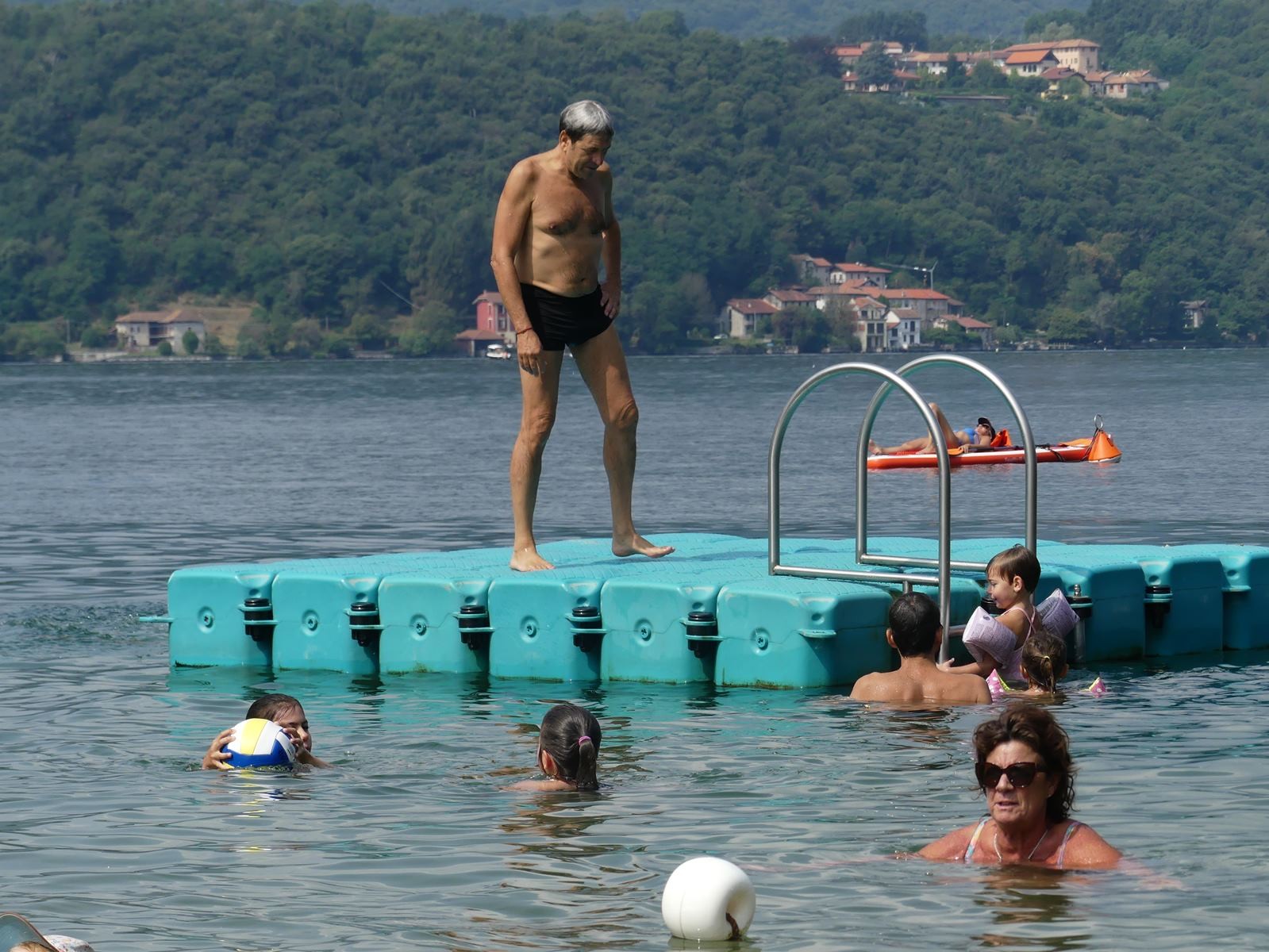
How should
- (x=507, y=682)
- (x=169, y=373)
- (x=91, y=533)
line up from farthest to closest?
(x=169, y=373) < (x=91, y=533) < (x=507, y=682)

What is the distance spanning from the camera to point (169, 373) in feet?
550

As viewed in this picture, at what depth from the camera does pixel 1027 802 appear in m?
8.11

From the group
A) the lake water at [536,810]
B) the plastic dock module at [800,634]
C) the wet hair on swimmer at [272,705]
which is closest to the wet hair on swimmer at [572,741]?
the lake water at [536,810]

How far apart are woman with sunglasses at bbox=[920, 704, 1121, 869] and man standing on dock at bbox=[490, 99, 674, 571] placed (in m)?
5.76

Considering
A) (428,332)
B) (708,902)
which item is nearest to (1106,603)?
(708,902)

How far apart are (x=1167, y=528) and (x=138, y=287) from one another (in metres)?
175

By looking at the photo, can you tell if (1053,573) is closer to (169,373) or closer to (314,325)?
(169,373)

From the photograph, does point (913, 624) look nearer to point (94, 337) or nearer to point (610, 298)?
point (610, 298)

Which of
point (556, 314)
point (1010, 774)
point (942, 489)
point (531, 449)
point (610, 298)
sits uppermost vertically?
point (610, 298)

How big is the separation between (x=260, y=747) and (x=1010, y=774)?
458 centimetres

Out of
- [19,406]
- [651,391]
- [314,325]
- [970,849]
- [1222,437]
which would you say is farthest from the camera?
[314,325]

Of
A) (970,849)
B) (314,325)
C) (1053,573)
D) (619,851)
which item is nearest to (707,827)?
(619,851)

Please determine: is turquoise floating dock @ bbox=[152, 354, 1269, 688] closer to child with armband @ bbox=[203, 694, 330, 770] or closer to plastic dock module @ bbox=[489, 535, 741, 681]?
plastic dock module @ bbox=[489, 535, 741, 681]

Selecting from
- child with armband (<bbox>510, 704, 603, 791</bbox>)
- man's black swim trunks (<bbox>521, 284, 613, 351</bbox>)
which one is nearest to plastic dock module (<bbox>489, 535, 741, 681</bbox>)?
man's black swim trunks (<bbox>521, 284, 613, 351</bbox>)
